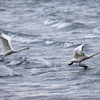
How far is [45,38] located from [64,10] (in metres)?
12.5

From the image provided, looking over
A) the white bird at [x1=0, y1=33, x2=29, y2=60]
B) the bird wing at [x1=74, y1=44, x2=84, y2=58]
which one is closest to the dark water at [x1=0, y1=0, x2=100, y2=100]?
the white bird at [x1=0, y1=33, x2=29, y2=60]

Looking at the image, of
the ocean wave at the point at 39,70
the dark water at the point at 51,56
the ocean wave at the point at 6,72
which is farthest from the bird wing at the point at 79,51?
the ocean wave at the point at 6,72

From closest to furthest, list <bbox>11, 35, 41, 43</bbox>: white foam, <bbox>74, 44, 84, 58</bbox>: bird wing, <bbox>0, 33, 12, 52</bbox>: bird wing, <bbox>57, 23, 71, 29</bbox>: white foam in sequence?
1. <bbox>74, 44, 84, 58</bbox>: bird wing
2. <bbox>0, 33, 12, 52</bbox>: bird wing
3. <bbox>11, 35, 41, 43</bbox>: white foam
4. <bbox>57, 23, 71, 29</bbox>: white foam

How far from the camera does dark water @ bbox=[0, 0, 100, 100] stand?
31.5 feet

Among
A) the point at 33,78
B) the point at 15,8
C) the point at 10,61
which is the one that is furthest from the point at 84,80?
the point at 15,8

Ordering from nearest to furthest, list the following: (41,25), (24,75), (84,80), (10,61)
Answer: (84,80), (24,75), (10,61), (41,25)

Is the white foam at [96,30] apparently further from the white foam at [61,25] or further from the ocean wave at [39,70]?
the ocean wave at [39,70]

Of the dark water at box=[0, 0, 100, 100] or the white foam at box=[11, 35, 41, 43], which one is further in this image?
the white foam at box=[11, 35, 41, 43]

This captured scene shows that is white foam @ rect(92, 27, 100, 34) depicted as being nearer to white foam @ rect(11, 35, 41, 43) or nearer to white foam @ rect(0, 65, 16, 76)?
white foam @ rect(11, 35, 41, 43)

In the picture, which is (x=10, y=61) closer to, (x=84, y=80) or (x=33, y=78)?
(x=33, y=78)

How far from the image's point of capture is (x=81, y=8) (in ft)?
103

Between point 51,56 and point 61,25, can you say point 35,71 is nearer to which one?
point 51,56

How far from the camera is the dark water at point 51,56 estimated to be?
960 centimetres

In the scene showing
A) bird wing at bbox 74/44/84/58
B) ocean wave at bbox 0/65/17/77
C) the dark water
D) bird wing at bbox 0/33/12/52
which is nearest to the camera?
the dark water
